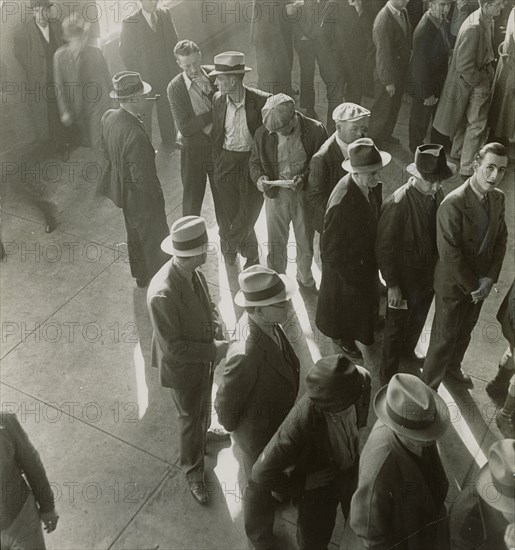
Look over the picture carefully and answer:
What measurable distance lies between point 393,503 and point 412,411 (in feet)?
1.52

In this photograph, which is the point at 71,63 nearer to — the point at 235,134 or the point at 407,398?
the point at 235,134

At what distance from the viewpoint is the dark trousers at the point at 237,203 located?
6.64 m

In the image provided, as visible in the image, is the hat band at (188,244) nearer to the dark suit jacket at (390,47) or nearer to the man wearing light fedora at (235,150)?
the man wearing light fedora at (235,150)

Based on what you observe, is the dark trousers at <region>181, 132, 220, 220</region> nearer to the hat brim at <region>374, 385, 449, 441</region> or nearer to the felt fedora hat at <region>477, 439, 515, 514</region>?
the hat brim at <region>374, 385, 449, 441</region>

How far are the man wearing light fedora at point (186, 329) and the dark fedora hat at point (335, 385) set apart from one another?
1.12m

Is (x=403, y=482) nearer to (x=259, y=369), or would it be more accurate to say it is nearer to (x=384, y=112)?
(x=259, y=369)

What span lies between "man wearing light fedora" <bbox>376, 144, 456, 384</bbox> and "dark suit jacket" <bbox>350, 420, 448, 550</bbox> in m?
1.93

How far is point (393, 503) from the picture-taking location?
3.36 metres

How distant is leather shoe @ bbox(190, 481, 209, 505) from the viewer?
4.88m

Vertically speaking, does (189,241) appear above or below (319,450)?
above

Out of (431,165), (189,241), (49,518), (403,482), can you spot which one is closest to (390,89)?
(431,165)

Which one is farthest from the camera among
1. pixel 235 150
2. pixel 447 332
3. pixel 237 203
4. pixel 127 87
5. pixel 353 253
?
pixel 237 203

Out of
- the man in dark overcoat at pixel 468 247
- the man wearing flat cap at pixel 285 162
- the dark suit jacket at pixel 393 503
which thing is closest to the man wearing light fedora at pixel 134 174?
the man wearing flat cap at pixel 285 162

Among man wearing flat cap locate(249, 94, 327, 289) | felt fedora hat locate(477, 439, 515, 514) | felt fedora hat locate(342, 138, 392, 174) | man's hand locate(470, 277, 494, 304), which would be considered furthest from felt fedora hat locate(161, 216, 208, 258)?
felt fedora hat locate(477, 439, 515, 514)
